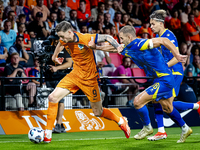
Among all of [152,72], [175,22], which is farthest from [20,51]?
[175,22]

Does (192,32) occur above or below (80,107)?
above

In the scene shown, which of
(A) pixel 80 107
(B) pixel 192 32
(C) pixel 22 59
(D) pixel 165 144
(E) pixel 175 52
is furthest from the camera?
(B) pixel 192 32

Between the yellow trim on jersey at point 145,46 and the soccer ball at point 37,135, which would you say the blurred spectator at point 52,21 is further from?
the yellow trim on jersey at point 145,46

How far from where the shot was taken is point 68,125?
26.5 ft

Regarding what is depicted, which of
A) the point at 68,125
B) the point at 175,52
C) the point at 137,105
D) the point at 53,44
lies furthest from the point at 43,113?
the point at 175,52

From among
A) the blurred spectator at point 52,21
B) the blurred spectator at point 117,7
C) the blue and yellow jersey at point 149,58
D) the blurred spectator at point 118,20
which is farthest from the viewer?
the blurred spectator at point 117,7

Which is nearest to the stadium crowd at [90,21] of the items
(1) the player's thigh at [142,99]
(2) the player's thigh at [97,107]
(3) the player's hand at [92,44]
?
(2) the player's thigh at [97,107]

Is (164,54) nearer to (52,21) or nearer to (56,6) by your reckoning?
(52,21)

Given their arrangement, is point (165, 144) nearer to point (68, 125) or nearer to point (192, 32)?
point (68, 125)

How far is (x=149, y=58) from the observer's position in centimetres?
539

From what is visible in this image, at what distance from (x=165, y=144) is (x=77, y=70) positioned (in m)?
2.04

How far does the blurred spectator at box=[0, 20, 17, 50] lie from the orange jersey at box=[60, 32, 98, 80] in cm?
473

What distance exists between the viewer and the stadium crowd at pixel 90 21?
9898 millimetres

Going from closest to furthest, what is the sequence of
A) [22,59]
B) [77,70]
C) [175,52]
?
[175,52]
[77,70]
[22,59]
